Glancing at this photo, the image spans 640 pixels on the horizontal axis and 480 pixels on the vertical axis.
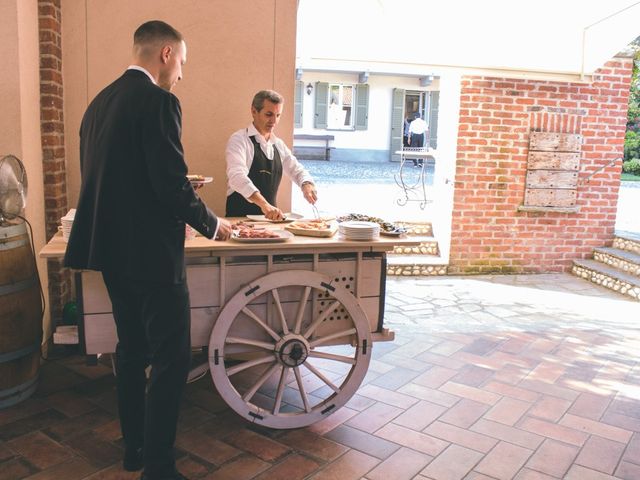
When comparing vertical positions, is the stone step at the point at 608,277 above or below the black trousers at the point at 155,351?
below

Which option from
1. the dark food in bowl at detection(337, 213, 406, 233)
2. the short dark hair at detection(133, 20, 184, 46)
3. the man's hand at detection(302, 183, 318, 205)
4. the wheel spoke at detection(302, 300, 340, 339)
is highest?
the short dark hair at detection(133, 20, 184, 46)

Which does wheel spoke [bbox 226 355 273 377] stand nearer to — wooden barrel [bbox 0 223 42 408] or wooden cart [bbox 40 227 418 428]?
wooden cart [bbox 40 227 418 428]

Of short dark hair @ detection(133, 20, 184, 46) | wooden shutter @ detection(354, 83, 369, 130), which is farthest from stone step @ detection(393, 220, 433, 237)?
wooden shutter @ detection(354, 83, 369, 130)

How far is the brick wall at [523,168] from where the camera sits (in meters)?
7.12

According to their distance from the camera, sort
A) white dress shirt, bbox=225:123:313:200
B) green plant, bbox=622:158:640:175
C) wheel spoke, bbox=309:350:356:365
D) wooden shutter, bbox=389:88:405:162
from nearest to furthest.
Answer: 1. wheel spoke, bbox=309:350:356:365
2. white dress shirt, bbox=225:123:313:200
3. green plant, bbox=622:158:640:175
4. wooden shutter, bbox=389:88:405:162

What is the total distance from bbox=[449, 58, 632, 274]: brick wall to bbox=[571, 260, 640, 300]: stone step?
22cm

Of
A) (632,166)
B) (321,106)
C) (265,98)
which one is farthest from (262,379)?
(632,166)

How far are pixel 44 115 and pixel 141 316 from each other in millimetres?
2192

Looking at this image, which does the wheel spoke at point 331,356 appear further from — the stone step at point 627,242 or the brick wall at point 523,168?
the stone step at point 627,242

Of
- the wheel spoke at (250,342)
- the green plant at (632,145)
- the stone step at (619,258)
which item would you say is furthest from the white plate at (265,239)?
the green plant at (632,145)

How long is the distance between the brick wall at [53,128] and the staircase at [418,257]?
3883mm

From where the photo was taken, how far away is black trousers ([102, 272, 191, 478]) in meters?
2.52

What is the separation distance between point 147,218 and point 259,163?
1.86 m

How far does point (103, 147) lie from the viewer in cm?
240
